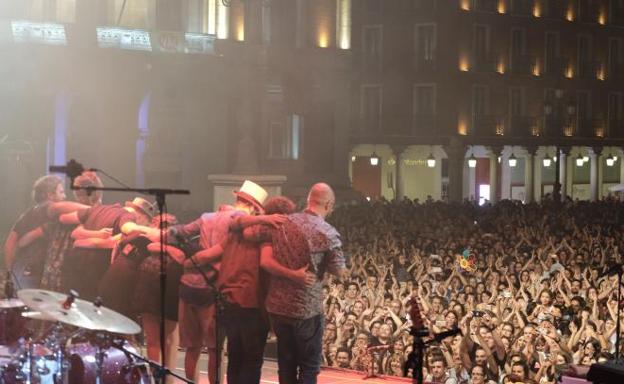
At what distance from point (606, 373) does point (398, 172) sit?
39282 mm

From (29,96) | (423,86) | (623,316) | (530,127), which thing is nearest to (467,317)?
(623,316)

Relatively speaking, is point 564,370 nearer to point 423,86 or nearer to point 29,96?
point 29,96

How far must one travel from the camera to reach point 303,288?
25.0ft

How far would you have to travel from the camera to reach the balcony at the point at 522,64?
48.1m

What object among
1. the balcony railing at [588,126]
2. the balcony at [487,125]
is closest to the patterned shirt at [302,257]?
the balcony at [487,125]

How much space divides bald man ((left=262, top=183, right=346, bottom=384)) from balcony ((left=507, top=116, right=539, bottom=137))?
4083 cm

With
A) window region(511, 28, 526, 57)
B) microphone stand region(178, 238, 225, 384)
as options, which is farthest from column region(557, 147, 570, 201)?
microphone stand region(178, 238, 225, 384)

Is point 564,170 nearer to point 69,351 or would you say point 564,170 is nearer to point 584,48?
point 584,48

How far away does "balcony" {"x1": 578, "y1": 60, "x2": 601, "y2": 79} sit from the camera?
2010 inches

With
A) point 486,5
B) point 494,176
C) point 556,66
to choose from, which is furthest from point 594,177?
point 486,5

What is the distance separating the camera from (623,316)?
12.2 meters

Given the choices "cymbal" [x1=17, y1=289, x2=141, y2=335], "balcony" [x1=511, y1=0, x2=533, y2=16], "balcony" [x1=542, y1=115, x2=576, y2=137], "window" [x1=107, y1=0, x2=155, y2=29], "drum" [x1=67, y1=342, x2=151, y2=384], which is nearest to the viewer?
"cymbal" [x1=17, y1=289, x2=141, y2=335]

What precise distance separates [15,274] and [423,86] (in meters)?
36.9

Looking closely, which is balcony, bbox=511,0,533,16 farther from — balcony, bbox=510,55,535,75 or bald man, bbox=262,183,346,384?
bald man, bbox=262,183,346,384
